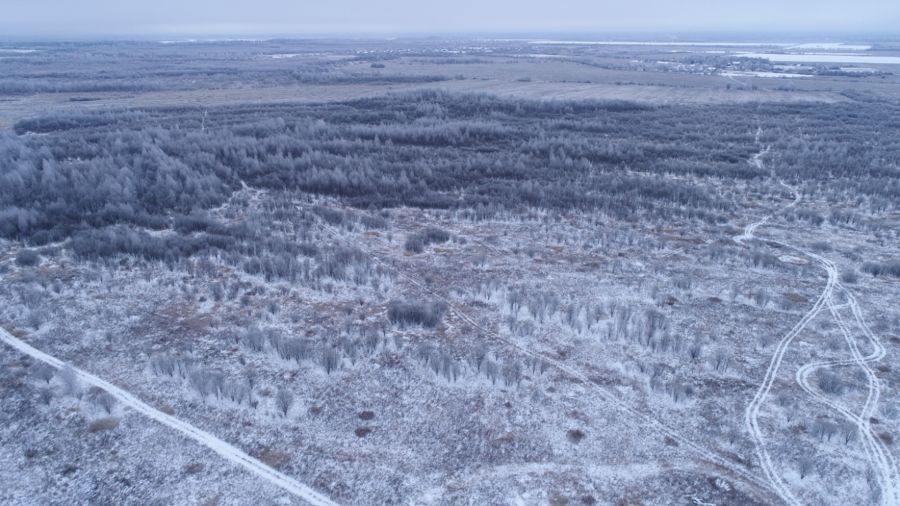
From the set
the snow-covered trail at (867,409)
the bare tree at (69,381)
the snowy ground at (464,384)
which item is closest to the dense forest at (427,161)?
the snowy ground at (464,384)

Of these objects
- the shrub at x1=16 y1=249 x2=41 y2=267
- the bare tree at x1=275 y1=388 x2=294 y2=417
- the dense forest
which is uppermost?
the dense forest

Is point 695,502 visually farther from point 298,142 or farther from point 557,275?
point 298,142

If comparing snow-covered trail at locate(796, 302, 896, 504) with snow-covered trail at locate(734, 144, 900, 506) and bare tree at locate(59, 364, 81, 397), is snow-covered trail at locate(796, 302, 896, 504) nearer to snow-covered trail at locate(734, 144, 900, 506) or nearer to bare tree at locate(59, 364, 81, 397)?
snow-covered trail at locate(734, 144, 900, 506)

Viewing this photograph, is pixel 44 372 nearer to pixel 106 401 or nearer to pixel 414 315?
pixel 106 401

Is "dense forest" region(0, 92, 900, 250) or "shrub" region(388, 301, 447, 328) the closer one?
"shrub" region(388, 301, 447, 328)

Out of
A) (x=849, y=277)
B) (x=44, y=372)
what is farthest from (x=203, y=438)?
(x=849, y=277)

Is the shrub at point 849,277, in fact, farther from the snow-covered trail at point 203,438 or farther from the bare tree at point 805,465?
the snow-covered trail at point 203,438

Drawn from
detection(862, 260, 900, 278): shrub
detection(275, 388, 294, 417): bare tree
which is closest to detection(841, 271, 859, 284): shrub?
detection(862, 260, 900, 278): shrub
